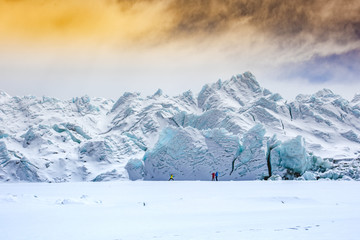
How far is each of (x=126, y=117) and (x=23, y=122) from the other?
12.0m

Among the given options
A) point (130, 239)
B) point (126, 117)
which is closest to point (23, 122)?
point (126, 117)

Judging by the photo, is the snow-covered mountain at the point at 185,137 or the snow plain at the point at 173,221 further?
the snow-covered mountain at the point at 185,137

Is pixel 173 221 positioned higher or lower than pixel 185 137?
lower

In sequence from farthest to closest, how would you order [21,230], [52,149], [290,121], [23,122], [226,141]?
1. [23,122]
2. [290,121]
3. [52,149]
4. [226,141]
5. [21,230]

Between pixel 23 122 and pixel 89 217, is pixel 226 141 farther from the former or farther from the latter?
pixel 23 122

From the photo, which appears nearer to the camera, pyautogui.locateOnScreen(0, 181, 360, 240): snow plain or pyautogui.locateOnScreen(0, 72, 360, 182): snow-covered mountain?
pyautogui.locateOnScreen(0, 181, 360, 240): snow plain

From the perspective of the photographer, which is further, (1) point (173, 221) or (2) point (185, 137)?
(2) point (185, 137)

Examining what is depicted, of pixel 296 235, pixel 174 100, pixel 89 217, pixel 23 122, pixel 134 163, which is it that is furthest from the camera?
pixel 174 100

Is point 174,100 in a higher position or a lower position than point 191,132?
higher

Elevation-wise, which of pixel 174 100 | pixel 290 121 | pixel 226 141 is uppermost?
pixel 174 100

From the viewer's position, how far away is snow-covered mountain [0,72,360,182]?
21.2 meters

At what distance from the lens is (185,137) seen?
22.2 m

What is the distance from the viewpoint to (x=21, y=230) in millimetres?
5020

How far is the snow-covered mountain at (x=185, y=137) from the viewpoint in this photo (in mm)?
21172
